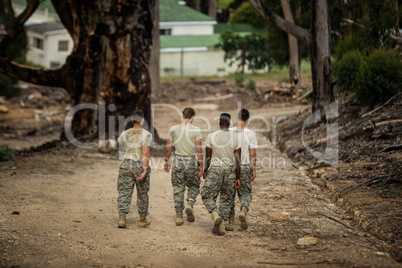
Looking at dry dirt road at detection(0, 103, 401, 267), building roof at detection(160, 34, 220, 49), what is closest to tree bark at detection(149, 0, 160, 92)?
building roof at detection(160, 34, 220, 49)

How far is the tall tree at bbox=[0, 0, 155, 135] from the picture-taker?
46.1ft

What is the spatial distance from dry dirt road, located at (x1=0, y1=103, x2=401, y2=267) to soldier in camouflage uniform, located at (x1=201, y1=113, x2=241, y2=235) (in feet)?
1.30

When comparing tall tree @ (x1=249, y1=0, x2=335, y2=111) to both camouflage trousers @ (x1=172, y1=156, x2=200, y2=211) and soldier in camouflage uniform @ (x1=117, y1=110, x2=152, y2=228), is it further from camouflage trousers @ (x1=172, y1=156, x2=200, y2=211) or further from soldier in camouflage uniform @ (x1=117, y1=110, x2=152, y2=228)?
soldier in camouflage uniform @ (x1=117, y1=110, x2=152, y2=228)

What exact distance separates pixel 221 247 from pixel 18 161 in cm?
704

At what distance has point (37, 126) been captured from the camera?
23.8 m

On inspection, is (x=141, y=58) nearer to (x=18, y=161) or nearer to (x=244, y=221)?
(x=18, y=161)

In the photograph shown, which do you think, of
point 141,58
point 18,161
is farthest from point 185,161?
point 141,58

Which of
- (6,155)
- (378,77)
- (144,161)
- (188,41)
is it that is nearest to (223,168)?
(144,161)

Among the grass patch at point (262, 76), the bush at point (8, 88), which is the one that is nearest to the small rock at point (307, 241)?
the bush at point (8, 88)

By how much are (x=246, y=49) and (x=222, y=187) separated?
31.4m

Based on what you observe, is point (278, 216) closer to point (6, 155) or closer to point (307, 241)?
point (307, 241)

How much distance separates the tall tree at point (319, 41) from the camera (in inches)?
616

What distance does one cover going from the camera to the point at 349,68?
14.6 metres

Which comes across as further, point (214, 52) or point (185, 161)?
point (214, 52)
